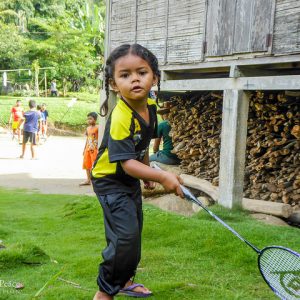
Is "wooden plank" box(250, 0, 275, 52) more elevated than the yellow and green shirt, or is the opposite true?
"wooden plank" box(250, 0, 275, 52)

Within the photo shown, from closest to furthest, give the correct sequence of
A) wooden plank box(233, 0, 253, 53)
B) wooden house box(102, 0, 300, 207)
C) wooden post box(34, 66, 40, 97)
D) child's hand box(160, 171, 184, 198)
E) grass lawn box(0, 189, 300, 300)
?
child's hand box(160, 171, 184, 198)
grass lawn box(0, 189, 300, 300)
wooden house box(102, 0, 300, 207)
wooden plank box(233, 0, 253, 53)
wooden post box(34, 66, 40, 97)

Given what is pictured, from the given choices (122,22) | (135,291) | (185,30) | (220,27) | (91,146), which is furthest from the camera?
(91,146)

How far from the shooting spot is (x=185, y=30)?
8.92 m

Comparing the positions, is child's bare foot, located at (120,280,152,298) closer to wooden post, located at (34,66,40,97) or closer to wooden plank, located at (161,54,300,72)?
wooden plank, located at (161,54,300,72)

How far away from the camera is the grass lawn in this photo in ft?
12.8

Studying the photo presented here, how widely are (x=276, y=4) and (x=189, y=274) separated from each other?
14.2 feet

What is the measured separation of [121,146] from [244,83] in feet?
15.6

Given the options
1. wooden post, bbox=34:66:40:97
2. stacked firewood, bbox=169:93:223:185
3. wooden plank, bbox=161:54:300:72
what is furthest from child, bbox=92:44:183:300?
wooden post, bbox=34:66:40:97

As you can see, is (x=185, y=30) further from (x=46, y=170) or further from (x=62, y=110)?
(x=62, y=110)

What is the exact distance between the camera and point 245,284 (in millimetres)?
4129

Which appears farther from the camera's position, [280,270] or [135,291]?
[135,291]

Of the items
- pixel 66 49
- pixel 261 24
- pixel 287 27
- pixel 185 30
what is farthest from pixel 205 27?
pixel 66 49

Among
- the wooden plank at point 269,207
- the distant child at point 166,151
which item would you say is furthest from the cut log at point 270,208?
the distant child at point 166,151

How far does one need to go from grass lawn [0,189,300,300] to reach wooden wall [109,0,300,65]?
243 cm
